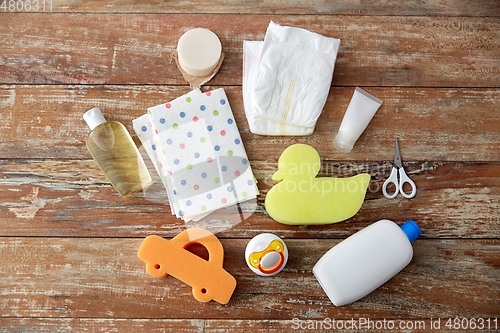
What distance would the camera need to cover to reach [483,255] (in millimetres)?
637

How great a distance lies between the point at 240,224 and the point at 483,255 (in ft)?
1.56

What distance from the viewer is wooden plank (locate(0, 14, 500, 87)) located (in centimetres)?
68

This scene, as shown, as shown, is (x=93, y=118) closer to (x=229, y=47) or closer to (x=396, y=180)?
(x=229, y=47)

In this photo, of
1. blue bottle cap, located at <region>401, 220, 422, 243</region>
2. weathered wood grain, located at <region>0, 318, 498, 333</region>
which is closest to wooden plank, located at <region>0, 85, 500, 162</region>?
blue bottle cap, located at <region>401, 220, 422, 243</region>

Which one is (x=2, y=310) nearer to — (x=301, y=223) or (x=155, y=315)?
(x=155, y=315)

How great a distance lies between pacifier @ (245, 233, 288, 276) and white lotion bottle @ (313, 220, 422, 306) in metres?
0.07

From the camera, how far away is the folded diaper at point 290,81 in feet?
2.07

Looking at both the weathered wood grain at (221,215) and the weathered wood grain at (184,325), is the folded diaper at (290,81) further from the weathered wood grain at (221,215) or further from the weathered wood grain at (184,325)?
the weathered wood grain at (184,325)

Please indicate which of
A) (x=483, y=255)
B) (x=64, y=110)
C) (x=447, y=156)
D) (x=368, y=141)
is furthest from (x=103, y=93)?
(x=483, y=255)

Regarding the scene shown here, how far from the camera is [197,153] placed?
0.64 metres

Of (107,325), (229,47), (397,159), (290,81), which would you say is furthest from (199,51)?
(107,325)

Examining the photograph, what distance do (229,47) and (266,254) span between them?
1.40 feet

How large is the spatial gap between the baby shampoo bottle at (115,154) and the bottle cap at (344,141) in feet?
1.24

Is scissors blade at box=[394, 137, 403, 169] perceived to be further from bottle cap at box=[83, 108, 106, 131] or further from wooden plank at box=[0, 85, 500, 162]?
bottle cap at box=[83, 108, 106, 131]
